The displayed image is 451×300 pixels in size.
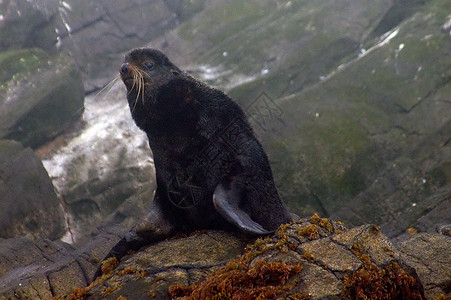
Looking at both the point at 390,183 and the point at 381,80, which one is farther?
the point at 381,80

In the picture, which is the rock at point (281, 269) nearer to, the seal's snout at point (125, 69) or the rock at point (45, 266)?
the rock at point (45, 266)

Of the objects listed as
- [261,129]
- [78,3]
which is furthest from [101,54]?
[261,129]

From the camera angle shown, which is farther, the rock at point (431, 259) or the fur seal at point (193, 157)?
the fur seal at point (193, 157)

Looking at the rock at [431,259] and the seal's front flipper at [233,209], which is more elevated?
the seal's front flipper at [233,209]

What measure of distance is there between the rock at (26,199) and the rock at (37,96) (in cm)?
106

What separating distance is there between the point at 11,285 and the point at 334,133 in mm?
5692

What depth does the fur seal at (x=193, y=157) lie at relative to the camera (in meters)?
3.33

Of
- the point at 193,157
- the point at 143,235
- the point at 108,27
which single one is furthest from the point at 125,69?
the point at 108,27

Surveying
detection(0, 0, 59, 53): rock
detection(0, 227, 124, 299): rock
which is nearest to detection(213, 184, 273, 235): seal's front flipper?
detection(0, 227, 124, 299): rock

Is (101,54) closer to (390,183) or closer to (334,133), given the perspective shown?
(334,133)

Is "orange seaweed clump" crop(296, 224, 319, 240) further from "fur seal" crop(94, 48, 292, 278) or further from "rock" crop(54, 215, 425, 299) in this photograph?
"fur seal" crop(94, 48, 292, 278)

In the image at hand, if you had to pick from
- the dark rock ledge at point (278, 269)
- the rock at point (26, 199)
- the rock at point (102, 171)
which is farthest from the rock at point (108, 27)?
the dark rock ledge at point (278, 269)

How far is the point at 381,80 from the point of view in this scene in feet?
27.0

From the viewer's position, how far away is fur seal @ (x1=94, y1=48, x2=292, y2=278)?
3328mm
